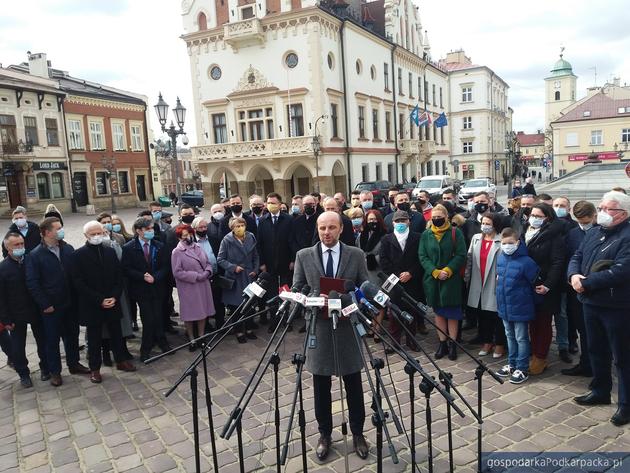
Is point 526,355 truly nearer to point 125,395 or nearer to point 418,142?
point 125,395

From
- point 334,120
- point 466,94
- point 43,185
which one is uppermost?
point 466,94

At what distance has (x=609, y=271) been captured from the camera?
4.24m

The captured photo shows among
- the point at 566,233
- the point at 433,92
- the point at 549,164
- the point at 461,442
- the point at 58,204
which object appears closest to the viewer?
the point at 461,442

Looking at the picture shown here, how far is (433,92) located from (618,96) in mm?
25193

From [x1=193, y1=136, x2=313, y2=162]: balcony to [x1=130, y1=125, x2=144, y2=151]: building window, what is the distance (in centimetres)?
1230

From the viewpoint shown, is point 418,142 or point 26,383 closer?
point 26,383

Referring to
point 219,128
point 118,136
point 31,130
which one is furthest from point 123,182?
point 219,128

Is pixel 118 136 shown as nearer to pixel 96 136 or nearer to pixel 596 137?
pixel 96 136

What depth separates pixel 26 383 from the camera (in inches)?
232

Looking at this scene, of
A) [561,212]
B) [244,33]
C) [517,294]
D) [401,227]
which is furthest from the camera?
[244,33]

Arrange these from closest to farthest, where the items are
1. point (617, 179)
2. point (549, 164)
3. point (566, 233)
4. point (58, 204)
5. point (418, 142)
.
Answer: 1. point (566, 233)
2. point (617, 179)
3. point (58, 204)
4. point (418, 142)
5. point (549, 164)

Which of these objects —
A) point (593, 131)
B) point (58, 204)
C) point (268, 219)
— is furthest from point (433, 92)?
point (268, 219)

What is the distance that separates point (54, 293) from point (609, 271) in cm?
627

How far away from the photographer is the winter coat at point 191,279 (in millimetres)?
6781
